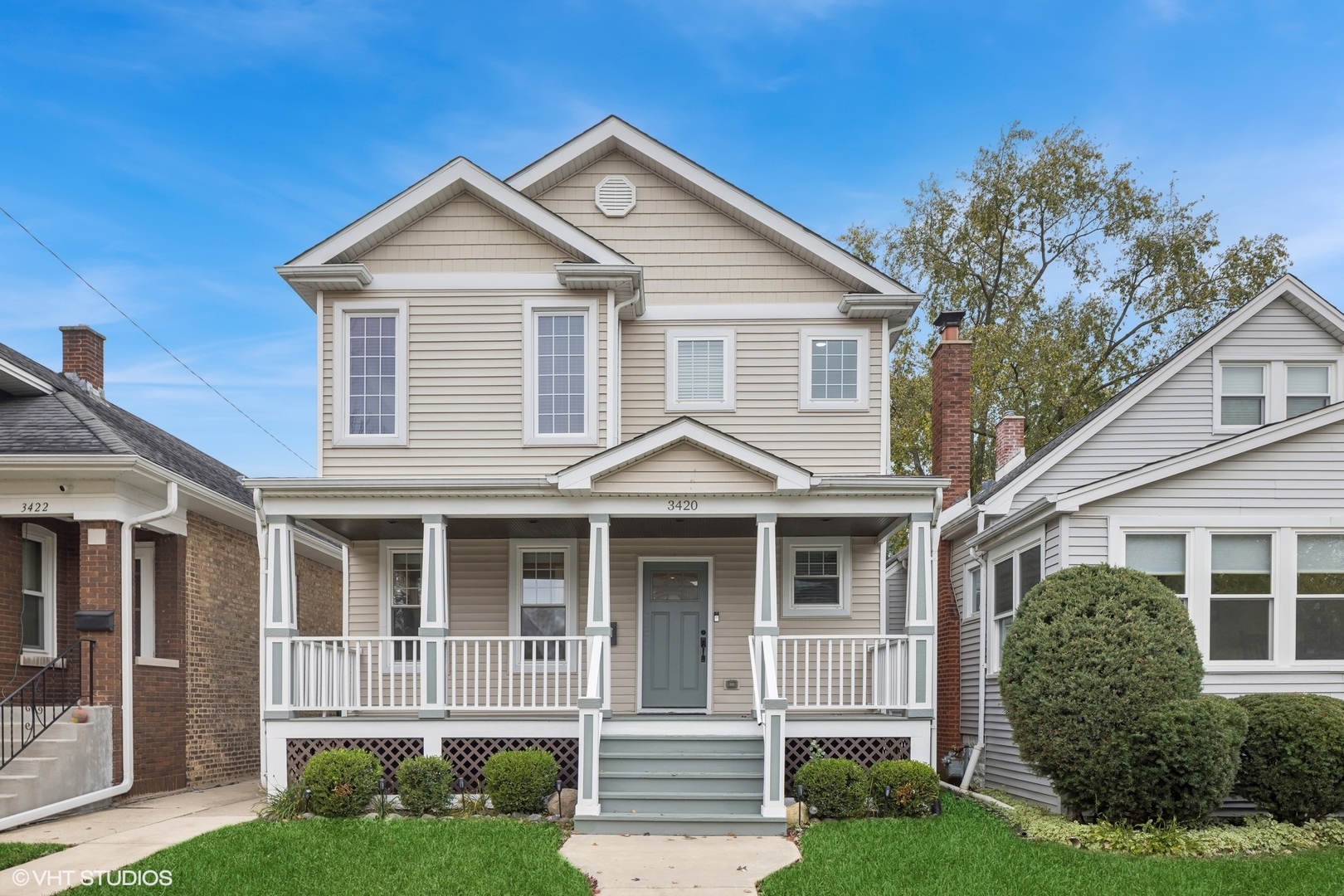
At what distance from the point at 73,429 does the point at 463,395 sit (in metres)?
4.68

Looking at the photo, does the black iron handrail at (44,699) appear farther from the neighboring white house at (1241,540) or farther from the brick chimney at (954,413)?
the brick chimney at (954,413)

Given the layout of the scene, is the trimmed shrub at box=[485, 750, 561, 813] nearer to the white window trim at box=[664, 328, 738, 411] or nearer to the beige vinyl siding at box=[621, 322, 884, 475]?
the beige vinyl siding at box=[621, 322, 884, 475]

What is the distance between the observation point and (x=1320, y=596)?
486 inches

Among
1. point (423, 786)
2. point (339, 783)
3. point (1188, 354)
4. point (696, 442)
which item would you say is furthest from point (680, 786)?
point (1188, 354)

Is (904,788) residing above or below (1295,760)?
below

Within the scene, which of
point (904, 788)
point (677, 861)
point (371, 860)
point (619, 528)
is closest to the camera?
point (371, 860)

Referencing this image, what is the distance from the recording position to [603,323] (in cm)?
1415

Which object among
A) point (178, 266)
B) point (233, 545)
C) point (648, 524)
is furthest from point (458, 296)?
point (178, 266)

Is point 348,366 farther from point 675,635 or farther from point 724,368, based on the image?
point 675,635

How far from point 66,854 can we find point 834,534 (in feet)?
31.6

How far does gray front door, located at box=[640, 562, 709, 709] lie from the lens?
1459 centimetres

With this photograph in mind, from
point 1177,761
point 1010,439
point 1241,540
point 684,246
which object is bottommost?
point 1177,761

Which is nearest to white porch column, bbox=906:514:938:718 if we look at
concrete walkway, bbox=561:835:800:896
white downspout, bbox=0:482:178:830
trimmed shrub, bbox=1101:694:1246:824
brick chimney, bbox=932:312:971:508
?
trimmed shrub, bbox=1101:694:1246:824

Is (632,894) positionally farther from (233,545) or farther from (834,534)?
(233,545)
